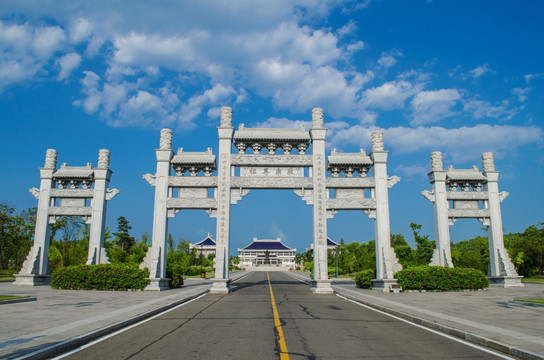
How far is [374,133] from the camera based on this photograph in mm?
23531

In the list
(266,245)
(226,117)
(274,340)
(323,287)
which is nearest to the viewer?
(274,340)

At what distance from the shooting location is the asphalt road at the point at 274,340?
255 inches

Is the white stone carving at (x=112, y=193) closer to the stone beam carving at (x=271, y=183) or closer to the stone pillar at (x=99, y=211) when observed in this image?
the stone pillar at (x=99, y=211)

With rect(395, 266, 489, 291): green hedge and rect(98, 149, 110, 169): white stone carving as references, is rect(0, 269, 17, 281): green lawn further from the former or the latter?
rect(395, 266, 489, 291): green hedge

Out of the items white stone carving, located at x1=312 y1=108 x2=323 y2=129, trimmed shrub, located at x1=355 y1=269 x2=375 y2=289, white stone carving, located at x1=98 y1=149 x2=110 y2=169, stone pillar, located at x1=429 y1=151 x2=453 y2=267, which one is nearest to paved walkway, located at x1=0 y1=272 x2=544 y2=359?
stone pillar, located at x1=429 y1=151 x2=453 y2=267

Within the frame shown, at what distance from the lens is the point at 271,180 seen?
22.0 m

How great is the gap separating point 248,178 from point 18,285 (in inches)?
597

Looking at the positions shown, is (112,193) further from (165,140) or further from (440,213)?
(440,213)

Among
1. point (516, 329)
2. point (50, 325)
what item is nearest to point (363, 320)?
point (516, 329)

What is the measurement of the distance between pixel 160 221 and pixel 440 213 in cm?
1690

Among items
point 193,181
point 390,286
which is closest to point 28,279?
point 193,181

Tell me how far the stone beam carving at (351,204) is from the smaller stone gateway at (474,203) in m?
4.47

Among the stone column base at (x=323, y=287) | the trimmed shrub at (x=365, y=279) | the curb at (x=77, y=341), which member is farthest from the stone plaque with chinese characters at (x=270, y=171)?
the curb at (x=77, y=341)

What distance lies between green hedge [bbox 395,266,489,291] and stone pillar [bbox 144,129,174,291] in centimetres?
1308
